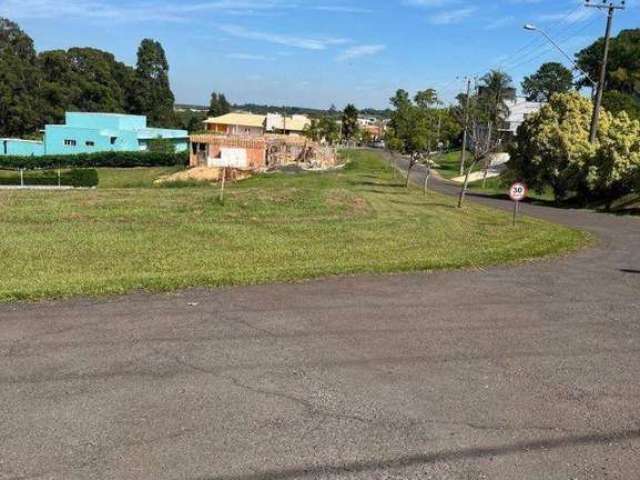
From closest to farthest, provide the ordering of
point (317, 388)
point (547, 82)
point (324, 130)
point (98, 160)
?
point (317, 388) < point (98, 160) < point (324, 130) < point (547, 82)

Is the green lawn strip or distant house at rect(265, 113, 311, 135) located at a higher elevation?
distant house at rect(265, 113, 311, 135)

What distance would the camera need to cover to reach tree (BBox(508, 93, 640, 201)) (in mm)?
31922

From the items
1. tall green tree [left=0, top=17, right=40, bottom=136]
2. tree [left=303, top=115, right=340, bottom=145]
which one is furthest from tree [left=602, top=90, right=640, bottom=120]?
tall green tree [left=0, top=17, right=40, bottom=136]

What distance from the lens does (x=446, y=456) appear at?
4.91m

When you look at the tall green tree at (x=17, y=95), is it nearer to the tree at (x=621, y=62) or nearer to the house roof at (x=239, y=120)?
the house roof at (x=239, y=120)

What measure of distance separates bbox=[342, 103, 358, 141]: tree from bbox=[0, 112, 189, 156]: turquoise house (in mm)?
55045

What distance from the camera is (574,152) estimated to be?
34969 millimetres

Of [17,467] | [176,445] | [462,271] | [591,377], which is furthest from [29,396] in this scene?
[462,271]

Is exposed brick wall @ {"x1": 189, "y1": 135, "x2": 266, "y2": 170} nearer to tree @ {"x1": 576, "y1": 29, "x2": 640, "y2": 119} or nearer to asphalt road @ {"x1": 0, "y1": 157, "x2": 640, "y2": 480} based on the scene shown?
tree @ {"x1": 576, "y1": 29, "x2": 640, "y2": 119}

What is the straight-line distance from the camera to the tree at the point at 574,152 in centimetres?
3192

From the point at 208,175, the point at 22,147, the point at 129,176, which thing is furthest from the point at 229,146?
the point at 22,147

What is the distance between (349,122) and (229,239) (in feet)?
388

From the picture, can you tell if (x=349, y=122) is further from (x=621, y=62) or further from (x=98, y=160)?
(x=98, y=160)

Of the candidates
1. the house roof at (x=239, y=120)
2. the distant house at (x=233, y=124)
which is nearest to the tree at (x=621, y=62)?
the distant house at (x=233, y=124)
